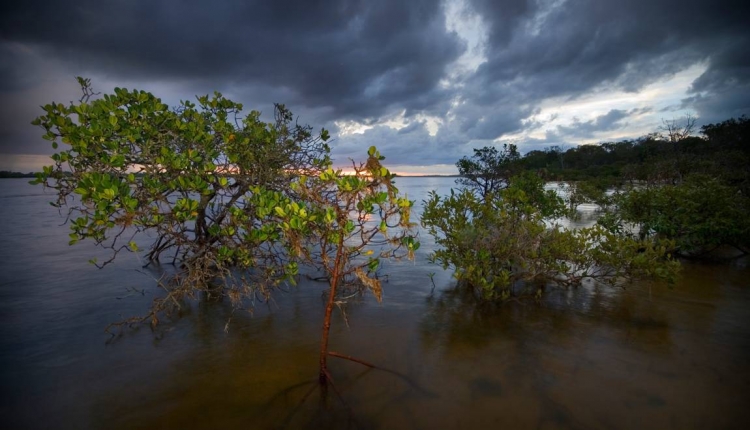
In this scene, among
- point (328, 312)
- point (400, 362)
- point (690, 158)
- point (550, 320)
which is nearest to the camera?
point (328, 312)

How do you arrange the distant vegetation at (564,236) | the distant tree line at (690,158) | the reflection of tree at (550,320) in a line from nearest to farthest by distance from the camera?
1. the reflection of tree at (550,320)
2. the distant vegetation at (564,236)
3. the distant tree line at (690,158)

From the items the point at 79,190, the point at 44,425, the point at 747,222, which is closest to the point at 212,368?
the point at 44,425

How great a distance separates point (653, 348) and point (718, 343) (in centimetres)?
133

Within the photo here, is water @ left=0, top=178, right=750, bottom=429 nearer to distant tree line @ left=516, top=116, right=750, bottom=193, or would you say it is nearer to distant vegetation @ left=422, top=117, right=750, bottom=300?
distant vegetation @ left=422, top=117, right=750, bottom=300

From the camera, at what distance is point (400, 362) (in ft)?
19.1

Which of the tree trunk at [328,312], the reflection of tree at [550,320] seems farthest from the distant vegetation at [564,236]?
the tree trunk at [328,312]

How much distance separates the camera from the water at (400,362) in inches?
178

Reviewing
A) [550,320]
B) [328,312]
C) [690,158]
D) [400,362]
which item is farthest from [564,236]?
[690,158]

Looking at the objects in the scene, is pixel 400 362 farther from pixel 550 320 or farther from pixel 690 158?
pixel 690 158

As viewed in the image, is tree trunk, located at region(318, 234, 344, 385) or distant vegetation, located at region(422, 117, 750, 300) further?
distant vegetation, located at region(422, 117, 750, 300)

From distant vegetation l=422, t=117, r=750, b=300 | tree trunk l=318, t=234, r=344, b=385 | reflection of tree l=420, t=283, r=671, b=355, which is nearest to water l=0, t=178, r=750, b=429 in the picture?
→ reflection of tree l=420, t=283, r=671, b=355

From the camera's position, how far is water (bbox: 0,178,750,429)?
4531 millimetres

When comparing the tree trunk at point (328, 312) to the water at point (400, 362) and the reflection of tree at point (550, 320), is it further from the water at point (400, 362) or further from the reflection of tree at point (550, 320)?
the reflection of tree at point (550, 320)

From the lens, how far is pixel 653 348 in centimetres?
600
